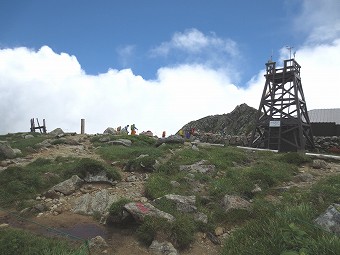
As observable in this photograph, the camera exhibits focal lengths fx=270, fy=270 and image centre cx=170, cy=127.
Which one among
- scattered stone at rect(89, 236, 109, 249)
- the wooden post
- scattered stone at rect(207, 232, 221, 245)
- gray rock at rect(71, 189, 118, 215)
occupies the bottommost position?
scattered stone at rect(207, 232, 221, 245)

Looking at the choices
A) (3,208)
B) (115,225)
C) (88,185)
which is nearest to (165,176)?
(88,185)

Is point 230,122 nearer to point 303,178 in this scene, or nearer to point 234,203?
point 303,178

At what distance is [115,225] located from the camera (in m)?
8.43

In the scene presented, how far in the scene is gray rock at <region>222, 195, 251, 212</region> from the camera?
9127 mm

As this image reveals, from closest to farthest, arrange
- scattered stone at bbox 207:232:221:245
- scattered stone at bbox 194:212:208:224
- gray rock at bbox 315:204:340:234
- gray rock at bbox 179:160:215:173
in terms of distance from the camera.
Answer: gray rock at bbox 315:204:340:234 < scattered stone at bbox 207:232:221:245 < scattered stone at bbox 194:212:208:224 < gray rock at bbox 179:160:215:173

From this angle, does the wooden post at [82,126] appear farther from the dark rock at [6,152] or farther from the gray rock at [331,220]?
the gray rock at [331,220]

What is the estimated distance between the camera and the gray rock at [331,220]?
654cm

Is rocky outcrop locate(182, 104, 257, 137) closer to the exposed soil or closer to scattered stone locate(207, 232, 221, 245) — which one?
scattered stone locate(207, 232, 221, 245)

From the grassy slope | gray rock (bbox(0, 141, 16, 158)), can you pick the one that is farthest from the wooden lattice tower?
gray rock (bbox(0, 141, 16, 158))

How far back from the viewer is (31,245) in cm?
639

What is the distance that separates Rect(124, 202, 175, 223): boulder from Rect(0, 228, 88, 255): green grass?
184 centimetres

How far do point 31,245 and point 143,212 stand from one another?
10.0 feet

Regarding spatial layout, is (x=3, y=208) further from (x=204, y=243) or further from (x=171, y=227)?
(x=204, y=243)

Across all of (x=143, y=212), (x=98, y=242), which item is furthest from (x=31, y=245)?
(x=143, y=212)
